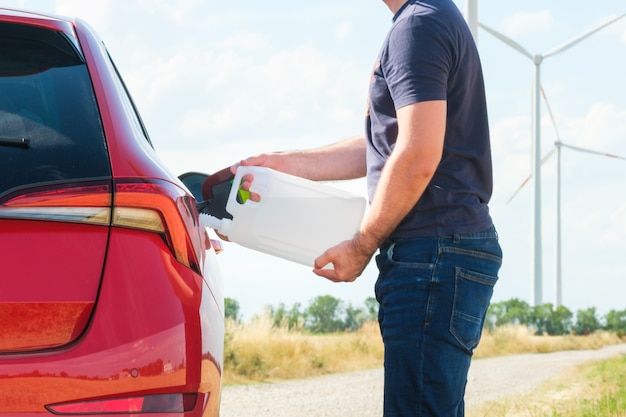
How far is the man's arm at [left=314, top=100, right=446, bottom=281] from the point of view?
9.46 ft

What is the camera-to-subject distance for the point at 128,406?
7.86 feet

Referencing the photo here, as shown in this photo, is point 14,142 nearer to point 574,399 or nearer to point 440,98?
point 440,98

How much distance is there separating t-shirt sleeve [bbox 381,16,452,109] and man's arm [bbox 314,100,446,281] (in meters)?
0.04

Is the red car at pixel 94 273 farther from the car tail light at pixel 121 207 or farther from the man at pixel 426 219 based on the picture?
the man at pixel 426 219

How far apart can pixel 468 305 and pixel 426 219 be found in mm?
284

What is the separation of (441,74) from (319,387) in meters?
9.33

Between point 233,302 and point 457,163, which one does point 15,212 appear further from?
point 233,302

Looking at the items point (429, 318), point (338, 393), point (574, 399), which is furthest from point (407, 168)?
point (338, 393)

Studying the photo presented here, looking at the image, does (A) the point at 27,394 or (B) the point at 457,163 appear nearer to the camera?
(A) the point at 27,394

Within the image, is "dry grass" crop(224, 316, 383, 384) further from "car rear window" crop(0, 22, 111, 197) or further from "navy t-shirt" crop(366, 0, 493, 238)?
"car rear window" crop(0, 22, 111, 197)

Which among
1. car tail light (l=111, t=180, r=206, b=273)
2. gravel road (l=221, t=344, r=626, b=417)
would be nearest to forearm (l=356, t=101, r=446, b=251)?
car tail light (l=111, t=180, r=206, b=273)

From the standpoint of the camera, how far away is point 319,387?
11922 millimetres

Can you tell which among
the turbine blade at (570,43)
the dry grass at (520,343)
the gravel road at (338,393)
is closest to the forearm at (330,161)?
the gravel road at (338,393)

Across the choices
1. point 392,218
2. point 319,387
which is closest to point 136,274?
point 392,218
